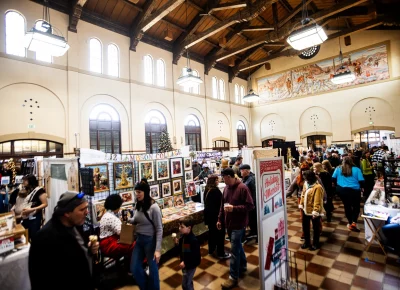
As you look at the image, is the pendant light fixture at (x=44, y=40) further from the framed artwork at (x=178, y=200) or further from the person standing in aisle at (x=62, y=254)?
the person standing in aisle at (x=62, y=254)

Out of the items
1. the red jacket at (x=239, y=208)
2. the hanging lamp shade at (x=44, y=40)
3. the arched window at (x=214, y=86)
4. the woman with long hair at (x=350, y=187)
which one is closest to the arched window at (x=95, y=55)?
the hanging lamp shade at (x=44, y=40)

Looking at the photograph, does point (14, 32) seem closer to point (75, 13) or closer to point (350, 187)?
point (75, 13)

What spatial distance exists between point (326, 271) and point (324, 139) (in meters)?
13.5

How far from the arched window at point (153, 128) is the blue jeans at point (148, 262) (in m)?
9.50

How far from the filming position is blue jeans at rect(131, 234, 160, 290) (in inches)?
108

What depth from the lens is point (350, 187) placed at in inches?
189

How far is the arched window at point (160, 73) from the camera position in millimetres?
12609

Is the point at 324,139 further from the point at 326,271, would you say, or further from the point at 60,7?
the point at 60,7

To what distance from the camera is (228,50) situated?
46.3 ft

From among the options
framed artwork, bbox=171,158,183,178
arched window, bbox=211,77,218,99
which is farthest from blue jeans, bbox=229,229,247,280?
arched window, bbox=211,77,218,99

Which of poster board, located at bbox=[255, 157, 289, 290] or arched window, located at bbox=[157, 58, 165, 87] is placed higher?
arched window, located at bbox=[157, 58, 165, 87]

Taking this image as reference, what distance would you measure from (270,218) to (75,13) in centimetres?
1026

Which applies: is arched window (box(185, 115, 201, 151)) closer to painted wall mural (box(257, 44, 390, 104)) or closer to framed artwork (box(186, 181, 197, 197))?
painted wall mural (box(257, 44, 390, 104))

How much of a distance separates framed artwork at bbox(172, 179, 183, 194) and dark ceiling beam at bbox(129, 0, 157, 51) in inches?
320
